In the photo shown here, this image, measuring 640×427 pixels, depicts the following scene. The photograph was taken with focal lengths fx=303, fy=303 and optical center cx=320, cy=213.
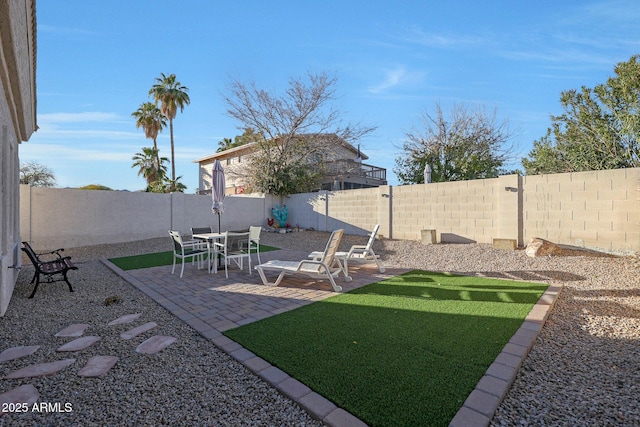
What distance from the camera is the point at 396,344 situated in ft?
10.9

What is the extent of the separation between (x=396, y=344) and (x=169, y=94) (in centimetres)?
2736

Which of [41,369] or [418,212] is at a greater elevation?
[418,212]

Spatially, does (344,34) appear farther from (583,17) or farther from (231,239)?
(231,239)

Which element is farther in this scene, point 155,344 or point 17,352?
point 155,344

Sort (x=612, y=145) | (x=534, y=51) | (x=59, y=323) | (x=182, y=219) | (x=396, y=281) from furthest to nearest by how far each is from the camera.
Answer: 1. (x=182, y=219)
2. (x=612, y=145)
3. (x=534, y=51)
4. (x=396, y=281)
5. (x=59, y=323)

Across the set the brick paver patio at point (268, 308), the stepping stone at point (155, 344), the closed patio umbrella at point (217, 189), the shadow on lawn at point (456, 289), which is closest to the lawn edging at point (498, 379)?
the brick paver patio at point (268, 308)

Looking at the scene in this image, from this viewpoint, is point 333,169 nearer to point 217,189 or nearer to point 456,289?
point 217,189

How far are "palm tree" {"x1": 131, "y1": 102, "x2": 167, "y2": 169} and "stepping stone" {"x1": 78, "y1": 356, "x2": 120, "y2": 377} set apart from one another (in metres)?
27.1

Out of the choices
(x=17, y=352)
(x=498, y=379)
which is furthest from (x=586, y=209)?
(x=17, y=352)

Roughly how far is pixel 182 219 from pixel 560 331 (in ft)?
47.2

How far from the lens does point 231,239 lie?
7328 mm

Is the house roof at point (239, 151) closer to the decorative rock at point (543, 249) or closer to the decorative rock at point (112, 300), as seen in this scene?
the decorative rock at point (543, 249)

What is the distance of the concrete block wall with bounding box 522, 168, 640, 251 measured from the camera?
7281mm

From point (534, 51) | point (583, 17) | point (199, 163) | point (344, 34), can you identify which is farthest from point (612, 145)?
point (199, 163)
